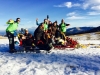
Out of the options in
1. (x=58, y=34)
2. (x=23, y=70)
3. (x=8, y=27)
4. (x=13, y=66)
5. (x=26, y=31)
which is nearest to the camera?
(x=23, y=70)

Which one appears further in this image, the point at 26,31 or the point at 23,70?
the point at 26,31

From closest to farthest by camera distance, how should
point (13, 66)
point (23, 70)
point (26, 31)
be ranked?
point (23, 70) → point (13, 66) → point (26, 31)

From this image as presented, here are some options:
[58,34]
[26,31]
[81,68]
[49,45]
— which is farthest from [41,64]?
[58,34]

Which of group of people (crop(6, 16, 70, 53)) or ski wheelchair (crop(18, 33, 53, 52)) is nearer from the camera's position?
group of people (crop(6, 16, 70, 53))

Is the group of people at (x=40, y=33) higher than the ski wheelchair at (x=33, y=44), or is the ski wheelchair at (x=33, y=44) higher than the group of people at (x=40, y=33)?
the group of people at (x=40, y=33)

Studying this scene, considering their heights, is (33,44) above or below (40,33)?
below

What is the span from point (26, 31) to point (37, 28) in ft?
4.04

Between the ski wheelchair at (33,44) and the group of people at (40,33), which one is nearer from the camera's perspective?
the group of people at (40,33)

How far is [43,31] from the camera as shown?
16453 millimetres

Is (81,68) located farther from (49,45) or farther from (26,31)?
(26,31)

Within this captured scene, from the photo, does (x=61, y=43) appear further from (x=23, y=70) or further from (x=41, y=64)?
(x=23, y=70)

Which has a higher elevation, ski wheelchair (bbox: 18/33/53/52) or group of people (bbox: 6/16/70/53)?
group of people (bbox: 6/16/70/53)

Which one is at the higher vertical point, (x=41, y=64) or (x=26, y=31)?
(x=26, y=31)

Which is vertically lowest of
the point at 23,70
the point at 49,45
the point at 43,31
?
the point at 23,70
